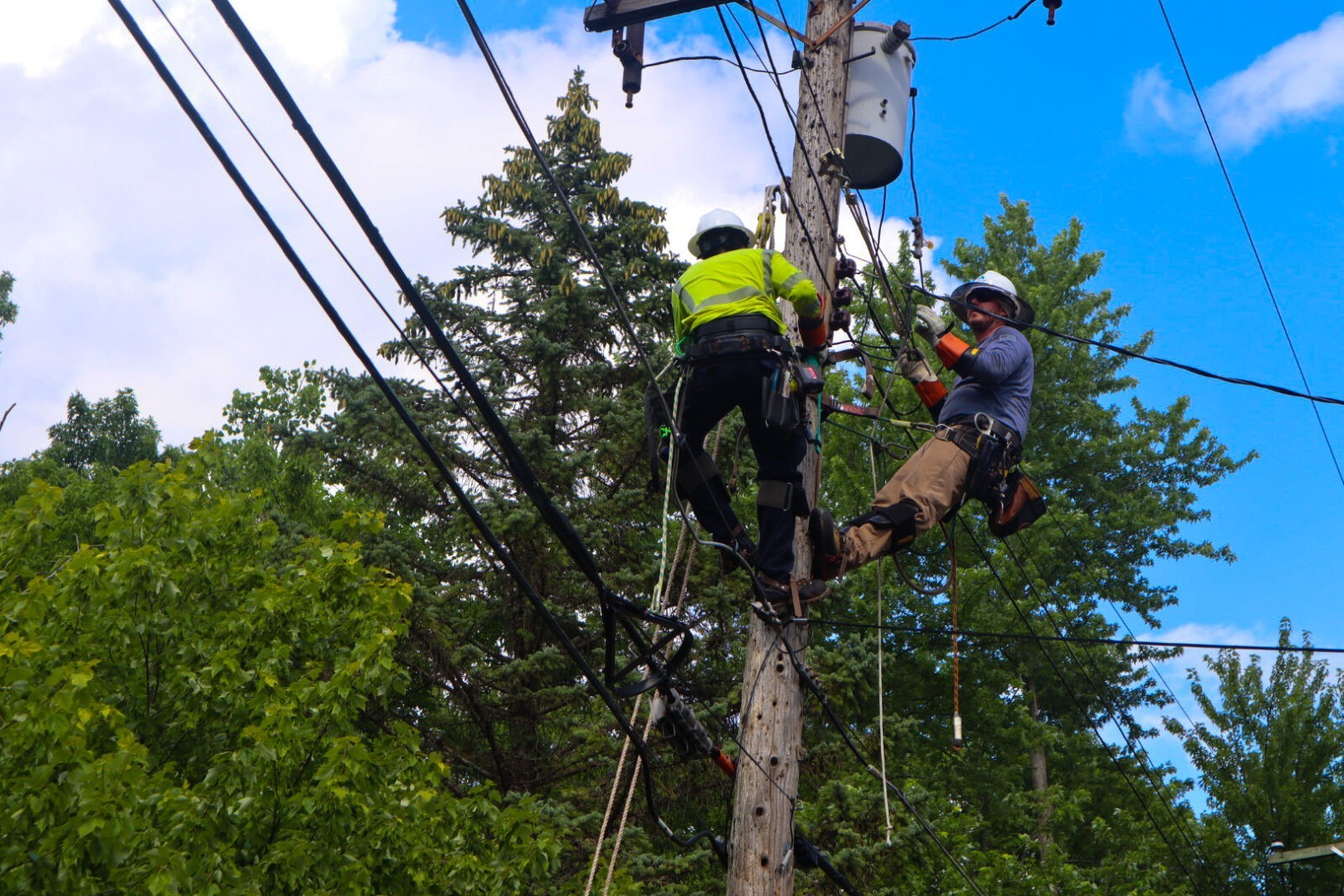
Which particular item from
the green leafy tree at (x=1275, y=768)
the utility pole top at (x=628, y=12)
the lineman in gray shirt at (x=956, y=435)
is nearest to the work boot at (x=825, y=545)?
the lineman in gray shirt at (x=956, y=435)

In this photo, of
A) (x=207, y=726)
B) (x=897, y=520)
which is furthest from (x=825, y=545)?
(x=207, y=726)

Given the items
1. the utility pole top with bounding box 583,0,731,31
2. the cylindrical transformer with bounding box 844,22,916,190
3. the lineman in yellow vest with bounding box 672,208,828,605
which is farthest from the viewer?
the cylindrical transformer with bounding box 844,22,916,190

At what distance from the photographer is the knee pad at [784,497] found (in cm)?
656

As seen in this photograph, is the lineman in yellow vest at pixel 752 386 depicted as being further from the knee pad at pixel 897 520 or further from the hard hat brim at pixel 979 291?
the hard hat brim at pixel 979 291

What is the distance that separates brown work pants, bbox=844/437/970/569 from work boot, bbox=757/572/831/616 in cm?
23

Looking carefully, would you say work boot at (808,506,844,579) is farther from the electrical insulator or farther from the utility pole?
the electrical insulator

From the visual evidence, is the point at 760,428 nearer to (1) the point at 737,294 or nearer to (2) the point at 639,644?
(1) the point at 737,294

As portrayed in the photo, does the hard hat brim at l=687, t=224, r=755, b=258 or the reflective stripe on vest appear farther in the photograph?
the hard hat brim at l=687, t=224, r=755, b=258

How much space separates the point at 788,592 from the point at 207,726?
5211mm

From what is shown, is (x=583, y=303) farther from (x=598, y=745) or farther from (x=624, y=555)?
(x=598, y=745)

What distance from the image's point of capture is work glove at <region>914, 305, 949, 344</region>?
295 inches

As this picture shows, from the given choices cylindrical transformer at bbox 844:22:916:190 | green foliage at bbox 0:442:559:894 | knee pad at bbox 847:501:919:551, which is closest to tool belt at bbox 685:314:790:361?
knee pad at bbox 847:501:919:551

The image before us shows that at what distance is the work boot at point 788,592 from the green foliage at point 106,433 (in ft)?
91.3

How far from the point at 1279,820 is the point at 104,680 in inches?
535
